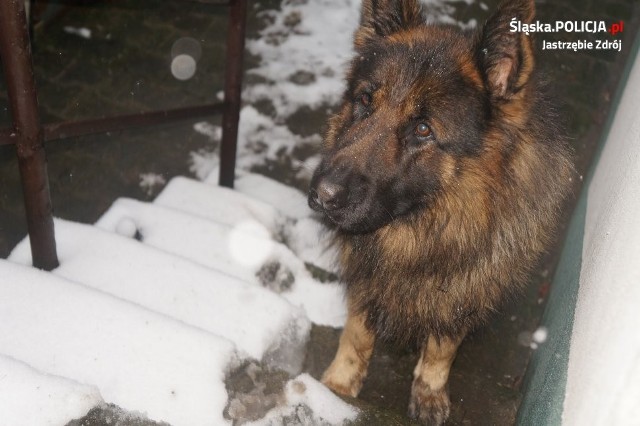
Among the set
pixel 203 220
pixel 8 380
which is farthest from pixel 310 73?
pixel 8 380

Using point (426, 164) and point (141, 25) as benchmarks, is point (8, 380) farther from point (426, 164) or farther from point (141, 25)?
point (141, 25)

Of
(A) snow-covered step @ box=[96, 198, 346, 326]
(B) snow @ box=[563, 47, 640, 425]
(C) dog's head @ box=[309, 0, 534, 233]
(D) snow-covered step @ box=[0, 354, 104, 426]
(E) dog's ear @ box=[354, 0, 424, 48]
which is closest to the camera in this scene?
(B) snow @ box=[563, 47, 640, 425]

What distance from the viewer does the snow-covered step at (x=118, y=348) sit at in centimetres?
215

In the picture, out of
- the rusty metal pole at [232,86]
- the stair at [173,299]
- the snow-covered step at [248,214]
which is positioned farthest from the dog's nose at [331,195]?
the rusty metal pole at [232,86]

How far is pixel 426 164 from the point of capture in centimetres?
241

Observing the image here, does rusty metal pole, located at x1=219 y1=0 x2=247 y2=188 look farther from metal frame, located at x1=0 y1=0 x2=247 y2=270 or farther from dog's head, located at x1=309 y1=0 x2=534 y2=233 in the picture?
dog's head, located at x1=309 y1=0 x2=534 y2=233

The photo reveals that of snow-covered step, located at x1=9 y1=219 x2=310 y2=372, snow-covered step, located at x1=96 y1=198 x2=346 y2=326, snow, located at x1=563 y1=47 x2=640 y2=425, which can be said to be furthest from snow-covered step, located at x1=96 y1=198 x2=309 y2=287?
snow, located at x1=563 y1=47 x2=640 y2=425

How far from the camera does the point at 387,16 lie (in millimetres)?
2680

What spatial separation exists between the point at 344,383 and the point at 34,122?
1.81m

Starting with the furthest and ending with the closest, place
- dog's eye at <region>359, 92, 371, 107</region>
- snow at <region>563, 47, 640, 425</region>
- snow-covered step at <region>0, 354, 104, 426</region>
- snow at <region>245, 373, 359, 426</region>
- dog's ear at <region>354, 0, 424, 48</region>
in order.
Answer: dog's ear at <region>354, 0, 424, 48</region>, dog's eye at <region>359, 92, 371, 107</region>, snow at <region>245, 373, 359, 426</region>, snow-covered step at <region>0, 354, 104, 426</region>, snow at <region>563, 47, 640, 425</region>

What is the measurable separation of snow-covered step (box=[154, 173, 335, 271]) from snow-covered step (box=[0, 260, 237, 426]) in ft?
4.15

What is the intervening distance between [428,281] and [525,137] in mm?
730

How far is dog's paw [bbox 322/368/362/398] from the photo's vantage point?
2.94m

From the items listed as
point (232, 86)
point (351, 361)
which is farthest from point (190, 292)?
point (232, 86)
